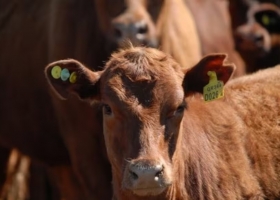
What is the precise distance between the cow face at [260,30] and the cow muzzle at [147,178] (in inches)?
202

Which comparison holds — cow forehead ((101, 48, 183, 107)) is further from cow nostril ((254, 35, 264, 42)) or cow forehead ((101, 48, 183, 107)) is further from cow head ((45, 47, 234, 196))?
cow nostril ((254, 35, 264, 42))

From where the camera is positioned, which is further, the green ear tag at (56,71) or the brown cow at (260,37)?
the brown cow at (260,37)

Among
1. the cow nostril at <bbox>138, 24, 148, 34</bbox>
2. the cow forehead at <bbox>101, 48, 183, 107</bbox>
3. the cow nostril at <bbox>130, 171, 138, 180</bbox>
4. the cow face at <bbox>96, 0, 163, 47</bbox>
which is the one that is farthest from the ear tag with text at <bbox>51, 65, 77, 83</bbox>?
the cow nostril at <bbox>138, 24, 148, 34</bbox>

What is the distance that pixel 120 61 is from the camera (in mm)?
7965

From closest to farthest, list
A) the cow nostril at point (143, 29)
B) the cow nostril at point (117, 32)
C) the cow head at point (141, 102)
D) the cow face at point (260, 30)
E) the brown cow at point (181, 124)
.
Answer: the cow head at point (141, 102), the brown cow at point (181, 124), the cow nostril at point (143, 29), the cow nostril at point (117, 32), the cow face at point (260, 30)

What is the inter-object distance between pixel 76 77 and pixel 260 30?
4755mm

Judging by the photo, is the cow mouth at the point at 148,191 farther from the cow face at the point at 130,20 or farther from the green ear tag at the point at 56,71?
the cow face at the point at 130,20

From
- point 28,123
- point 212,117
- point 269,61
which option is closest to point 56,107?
point 28,123

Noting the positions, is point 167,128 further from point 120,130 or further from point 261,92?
point 261,92

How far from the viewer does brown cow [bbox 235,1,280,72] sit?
12.4 m

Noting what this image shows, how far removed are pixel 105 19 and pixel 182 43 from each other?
29.7 inches

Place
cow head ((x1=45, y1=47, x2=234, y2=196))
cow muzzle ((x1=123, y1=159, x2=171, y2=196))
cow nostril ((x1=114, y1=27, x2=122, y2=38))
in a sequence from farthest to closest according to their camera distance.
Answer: cow nostril ((x1=114, y1=27, x2=122, y2=38)) → cow head ((x1=45, y1=47, x2=234, y2=196)) → cow muzzle ((x1=123, y1=159, x2=171, y2=196))

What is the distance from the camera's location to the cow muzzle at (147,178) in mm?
7273

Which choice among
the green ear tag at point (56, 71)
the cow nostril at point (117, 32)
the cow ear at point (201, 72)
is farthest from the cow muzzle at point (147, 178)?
the cow nostril at point (117, 32)
